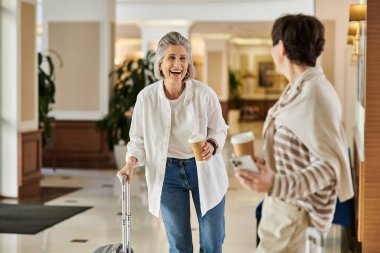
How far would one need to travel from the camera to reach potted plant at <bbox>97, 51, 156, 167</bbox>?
1227 centimetres

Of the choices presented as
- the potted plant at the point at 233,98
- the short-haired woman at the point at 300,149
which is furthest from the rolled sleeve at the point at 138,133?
the potted plant at the point at 233,98

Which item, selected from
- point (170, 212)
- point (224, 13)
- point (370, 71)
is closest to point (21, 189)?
point (370, 71)

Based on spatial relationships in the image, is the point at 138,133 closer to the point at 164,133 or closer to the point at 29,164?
the point at 164,133

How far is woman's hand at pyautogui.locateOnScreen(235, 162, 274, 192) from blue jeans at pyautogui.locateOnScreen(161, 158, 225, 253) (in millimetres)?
1505

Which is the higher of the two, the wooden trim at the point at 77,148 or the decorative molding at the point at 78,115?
the decorative molding at the point at 78,115

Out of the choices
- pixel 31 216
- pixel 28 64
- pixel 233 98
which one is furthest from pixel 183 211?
pixel 233 98

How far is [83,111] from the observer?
43.4 ft

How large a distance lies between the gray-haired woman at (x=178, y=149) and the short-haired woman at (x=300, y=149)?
1272 mm

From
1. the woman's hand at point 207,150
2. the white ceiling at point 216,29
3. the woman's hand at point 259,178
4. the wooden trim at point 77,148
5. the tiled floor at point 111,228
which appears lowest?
the tiled floor at point 111,228

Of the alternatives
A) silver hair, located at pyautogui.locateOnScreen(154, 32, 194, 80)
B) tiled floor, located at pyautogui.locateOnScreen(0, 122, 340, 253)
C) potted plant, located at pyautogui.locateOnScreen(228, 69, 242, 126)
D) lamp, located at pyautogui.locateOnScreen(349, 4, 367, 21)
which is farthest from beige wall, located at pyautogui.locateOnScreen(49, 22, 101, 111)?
potted plant, located at pyautogui.locateOnScreen(228, 69, 242, 126)

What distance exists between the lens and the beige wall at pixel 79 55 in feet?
43.0

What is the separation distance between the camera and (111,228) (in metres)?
7.80

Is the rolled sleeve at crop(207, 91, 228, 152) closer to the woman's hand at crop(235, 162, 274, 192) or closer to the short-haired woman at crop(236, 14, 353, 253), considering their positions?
the short-haired woman at crop(236, 14, 353, 253)

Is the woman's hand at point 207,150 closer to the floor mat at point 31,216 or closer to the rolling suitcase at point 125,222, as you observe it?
the rolling suitcase at point 125,222
